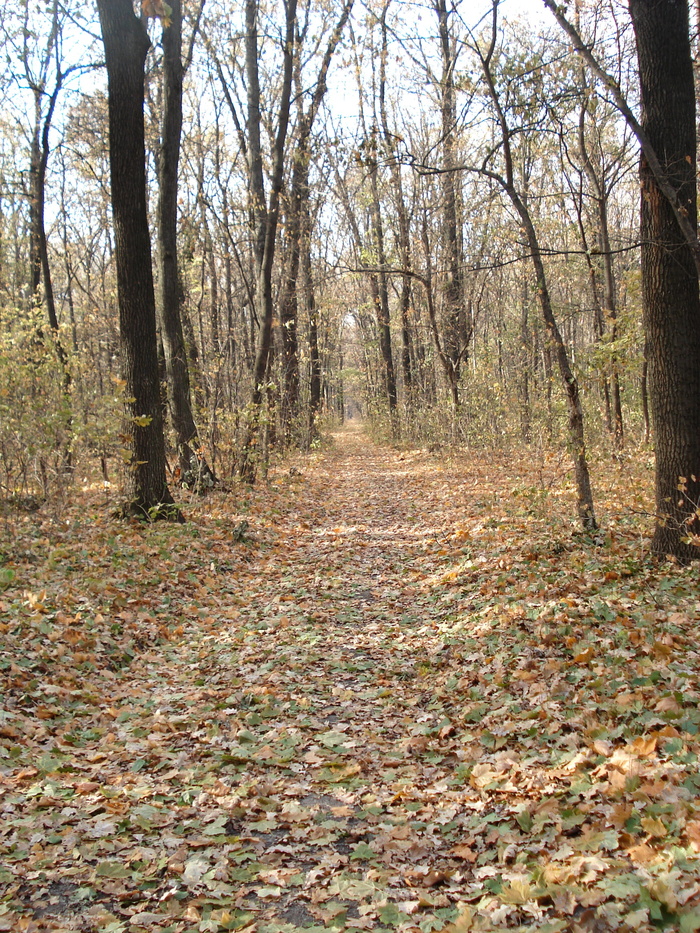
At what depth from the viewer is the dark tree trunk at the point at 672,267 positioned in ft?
21.1

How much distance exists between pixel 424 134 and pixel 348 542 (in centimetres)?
1396

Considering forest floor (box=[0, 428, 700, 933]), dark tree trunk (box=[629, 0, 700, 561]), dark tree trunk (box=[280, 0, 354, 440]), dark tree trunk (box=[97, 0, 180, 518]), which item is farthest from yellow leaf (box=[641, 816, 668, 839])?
dark tree trunk (box=[280, 0, 354, 440])

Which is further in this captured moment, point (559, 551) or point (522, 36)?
point (522, 36)

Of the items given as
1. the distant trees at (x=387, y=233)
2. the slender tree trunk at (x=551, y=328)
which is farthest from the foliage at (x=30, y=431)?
the slender tree trunk at (x=551, y=328)

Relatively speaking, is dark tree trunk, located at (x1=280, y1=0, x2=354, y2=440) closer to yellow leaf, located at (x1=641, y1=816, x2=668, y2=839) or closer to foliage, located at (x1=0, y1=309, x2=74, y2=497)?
foliage, located at (x1=0, y1=309, x2=74, y2=497)

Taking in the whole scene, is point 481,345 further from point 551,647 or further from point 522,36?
point 551,647

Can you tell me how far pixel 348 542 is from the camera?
10656 millimetres

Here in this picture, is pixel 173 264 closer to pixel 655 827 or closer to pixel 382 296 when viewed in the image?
pixel 655 827

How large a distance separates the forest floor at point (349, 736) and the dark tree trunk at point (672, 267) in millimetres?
901

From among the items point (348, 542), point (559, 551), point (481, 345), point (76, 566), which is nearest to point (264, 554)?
point (348, 542)

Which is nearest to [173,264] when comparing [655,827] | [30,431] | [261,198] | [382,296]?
[30,431]

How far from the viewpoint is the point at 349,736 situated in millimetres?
4723

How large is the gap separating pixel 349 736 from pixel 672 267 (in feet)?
17.2

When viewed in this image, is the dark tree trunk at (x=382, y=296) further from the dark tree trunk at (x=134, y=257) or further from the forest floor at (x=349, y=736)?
the forest floor at (x=349, y=736)
